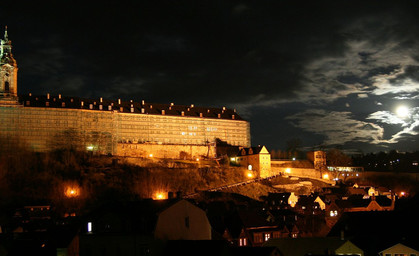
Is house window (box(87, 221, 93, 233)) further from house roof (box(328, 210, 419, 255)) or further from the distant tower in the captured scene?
the distant tower

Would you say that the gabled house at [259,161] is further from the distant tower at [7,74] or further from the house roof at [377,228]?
the house roof at [377,228]

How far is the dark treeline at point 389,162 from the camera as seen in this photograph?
14638 cm

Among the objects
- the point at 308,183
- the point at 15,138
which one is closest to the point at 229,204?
the point at 308,183

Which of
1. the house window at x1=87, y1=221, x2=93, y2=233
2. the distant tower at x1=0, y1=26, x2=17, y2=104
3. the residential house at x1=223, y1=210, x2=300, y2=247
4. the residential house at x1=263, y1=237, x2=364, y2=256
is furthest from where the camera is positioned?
the distant tower at x1=0, y1=26, x2=17, y2=104

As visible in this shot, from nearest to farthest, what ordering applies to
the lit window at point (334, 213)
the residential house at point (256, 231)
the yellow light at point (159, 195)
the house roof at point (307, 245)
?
the house roof at point (307, 245) → the residential house at point (256, 231) → the lit window at point (334, 213) → the yellow light at point (159, 195)

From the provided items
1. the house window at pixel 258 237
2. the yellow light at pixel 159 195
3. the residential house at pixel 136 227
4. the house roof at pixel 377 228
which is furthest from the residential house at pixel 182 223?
the yellow light at pixel 159 195

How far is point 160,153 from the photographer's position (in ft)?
410

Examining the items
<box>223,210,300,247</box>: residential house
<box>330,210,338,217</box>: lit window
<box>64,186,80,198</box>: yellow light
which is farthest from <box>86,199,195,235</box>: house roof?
<box>64,186,80,198</box>: yellow light

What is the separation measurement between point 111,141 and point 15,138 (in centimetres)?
1969

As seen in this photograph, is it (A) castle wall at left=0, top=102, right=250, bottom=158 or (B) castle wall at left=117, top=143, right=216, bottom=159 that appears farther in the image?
(B) castle wall at left=117, top=143, right=216, bottom=159

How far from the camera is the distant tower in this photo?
115 m

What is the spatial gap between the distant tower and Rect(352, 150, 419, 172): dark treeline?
293ft

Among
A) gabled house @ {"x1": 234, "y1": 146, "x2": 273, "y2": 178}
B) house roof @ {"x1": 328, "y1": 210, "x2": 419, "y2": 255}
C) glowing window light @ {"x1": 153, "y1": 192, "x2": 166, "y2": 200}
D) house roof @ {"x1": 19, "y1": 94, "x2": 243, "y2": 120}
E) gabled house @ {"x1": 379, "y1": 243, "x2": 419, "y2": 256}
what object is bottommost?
gabled house @ {"x1": 379, "y1": 243, "x2": 419, "y2": 256}

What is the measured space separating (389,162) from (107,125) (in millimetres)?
84533
